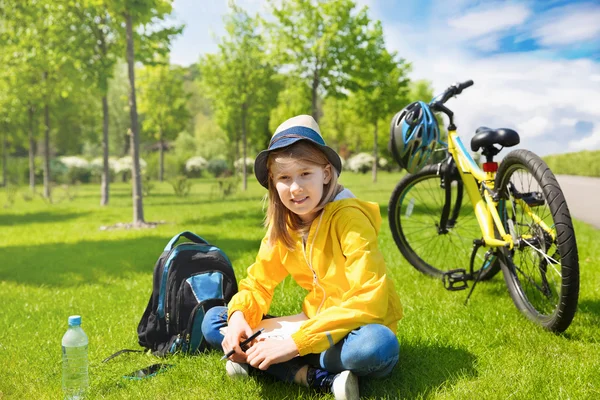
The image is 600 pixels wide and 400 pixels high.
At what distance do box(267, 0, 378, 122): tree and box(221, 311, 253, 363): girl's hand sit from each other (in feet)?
50.1

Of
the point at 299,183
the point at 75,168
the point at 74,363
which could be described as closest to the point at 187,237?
the point at 74,363

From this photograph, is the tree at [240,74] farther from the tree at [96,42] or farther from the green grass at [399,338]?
the green grass at [399,338]

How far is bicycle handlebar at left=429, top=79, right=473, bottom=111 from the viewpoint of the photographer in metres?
4.65

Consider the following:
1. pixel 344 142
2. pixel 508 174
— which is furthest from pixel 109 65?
pixel 344 142

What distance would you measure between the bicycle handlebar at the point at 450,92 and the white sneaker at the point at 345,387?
2.73 m

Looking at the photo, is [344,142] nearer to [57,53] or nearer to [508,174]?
[57,53]

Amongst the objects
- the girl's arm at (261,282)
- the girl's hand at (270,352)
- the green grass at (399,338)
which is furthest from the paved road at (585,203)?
the girl's hand at (270,352)

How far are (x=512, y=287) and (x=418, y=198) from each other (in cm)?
153

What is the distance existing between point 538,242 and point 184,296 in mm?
2377

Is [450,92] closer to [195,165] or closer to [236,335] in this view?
[236,335]

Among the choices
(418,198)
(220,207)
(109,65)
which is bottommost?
(220,207)

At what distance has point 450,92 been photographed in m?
4.72

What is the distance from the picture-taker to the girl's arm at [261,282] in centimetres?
306

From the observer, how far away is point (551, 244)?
3.45m
